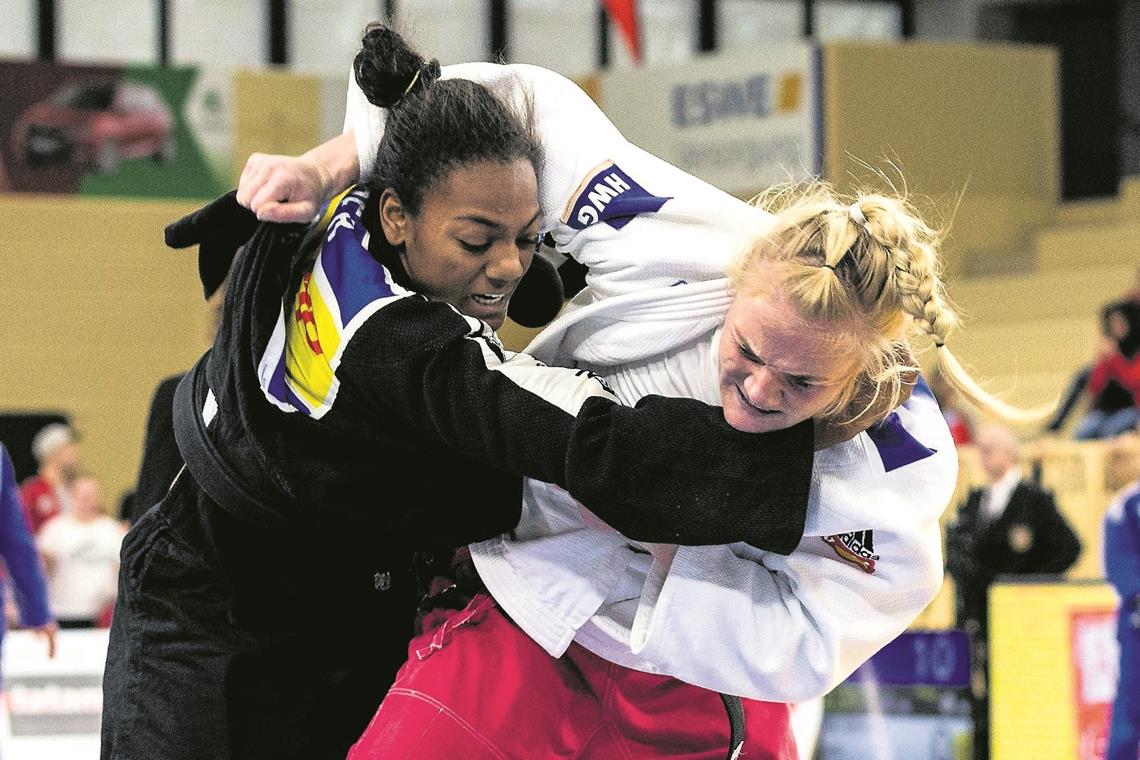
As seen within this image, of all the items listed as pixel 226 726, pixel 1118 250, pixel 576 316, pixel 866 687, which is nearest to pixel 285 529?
pixel 226 726

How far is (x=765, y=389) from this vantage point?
2.16 m

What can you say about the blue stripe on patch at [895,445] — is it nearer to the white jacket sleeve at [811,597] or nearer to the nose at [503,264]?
the white jacket sleeve at [811,597]

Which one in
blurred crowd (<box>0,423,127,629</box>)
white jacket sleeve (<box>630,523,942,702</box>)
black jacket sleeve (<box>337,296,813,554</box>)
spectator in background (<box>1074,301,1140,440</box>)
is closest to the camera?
black jacket sleeve (<box>337,296,813,554</box>)

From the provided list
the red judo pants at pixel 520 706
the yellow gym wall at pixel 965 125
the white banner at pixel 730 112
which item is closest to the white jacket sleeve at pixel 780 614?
the red judo pants at pixel 520 706

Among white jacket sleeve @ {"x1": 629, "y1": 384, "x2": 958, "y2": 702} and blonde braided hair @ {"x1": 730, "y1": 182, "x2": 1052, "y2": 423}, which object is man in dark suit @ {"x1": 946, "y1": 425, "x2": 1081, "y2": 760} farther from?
blonde braided hair @ {"x1": 730, "y1": 182, "x2": 1052, "y2": 423}

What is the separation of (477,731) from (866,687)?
3634mm

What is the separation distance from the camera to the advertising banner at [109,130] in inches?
507

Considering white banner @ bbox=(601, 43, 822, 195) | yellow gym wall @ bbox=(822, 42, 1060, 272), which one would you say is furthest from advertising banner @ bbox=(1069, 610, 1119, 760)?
yellow gym wall @ bbox=(822, 42, 1060, 272)

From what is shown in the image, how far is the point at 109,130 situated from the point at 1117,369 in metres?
7.55

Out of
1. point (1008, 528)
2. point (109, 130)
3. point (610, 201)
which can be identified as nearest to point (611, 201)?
point (610, 201)

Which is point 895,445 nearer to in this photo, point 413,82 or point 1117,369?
point 413,82

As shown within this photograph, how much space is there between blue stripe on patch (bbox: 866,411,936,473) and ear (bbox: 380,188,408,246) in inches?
28.1

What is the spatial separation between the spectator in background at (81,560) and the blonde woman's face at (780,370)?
7535 millimetres

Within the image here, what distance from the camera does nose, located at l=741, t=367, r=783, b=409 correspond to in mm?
2158
